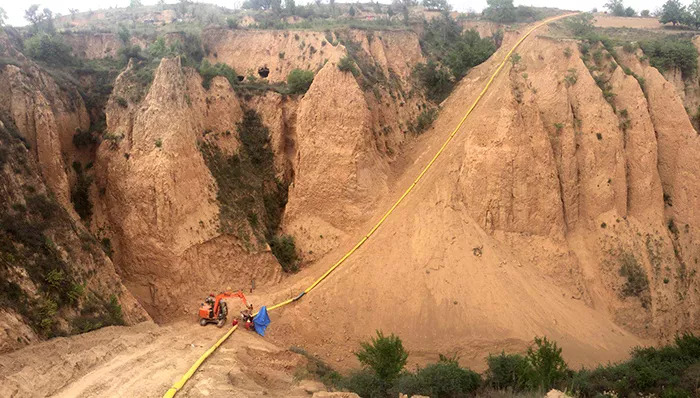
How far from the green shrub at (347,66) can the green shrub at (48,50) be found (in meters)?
12.4

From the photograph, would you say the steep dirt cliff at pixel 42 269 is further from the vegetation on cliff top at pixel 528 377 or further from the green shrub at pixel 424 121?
the green shrub at pixel 424 121

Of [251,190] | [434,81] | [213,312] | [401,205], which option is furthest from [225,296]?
[434,81]

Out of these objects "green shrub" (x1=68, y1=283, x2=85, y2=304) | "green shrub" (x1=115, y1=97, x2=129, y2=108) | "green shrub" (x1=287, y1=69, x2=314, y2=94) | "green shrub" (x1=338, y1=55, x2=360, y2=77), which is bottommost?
"green shrub" (x1=68, y1=283, x2=85, y2=304)

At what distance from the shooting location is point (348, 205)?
22.2m

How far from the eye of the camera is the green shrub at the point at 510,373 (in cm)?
1341

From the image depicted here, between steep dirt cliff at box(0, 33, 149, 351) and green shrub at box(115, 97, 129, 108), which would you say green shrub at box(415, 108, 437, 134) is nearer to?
green shrub at box(115, 97, 129, 108)

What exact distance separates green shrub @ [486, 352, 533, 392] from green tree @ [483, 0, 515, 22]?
27.8 meters

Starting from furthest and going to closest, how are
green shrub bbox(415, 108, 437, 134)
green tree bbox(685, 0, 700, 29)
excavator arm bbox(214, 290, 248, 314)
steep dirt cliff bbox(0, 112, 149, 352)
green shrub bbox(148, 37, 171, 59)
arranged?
green tree bbox(685, 0, 700, 29) → green shrub bbox(415, 108, 437, 134) → green shrub bbox(148, 37, 171, 59) → excavator arm bbox(214, 290, 248, 314) → steep dirt cliff bbox(0, 112, 149, 352)

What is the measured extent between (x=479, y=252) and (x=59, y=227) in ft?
47.8

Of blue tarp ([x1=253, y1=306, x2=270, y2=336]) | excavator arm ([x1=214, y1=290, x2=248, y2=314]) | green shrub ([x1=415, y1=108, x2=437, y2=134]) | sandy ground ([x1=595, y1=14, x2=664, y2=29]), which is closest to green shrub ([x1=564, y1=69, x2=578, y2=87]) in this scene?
→ green shrub ([x1=415, y1=108, x2=437, y2=134])

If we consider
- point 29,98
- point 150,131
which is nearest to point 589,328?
point 150,131

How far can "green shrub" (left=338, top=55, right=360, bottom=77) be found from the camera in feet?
76.7

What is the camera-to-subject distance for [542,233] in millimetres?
21156

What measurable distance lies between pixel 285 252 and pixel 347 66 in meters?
8.86
